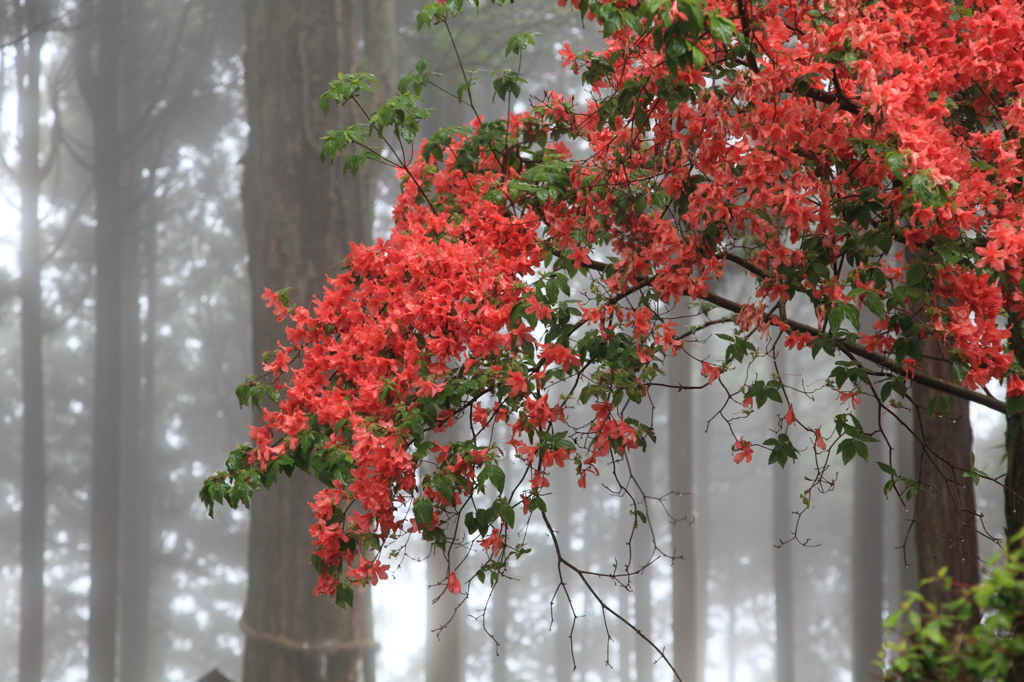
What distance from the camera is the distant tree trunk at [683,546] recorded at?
8.38 m

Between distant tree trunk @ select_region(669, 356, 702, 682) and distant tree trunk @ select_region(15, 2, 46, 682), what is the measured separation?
24.1ft

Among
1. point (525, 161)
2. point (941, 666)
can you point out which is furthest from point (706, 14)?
point (941, 666)

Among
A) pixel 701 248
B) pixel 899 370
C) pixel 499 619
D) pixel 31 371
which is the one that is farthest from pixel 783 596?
pixel 701 248

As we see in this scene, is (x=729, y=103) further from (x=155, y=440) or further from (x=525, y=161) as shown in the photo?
(x=155, y=440)

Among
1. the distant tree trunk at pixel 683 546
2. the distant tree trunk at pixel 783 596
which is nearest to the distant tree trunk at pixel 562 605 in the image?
the distant tree trunk at pixel 783 596

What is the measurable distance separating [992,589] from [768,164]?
1214 mm

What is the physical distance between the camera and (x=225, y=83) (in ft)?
40.3

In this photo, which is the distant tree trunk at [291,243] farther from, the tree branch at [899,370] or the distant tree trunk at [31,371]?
the distant tree trunk at [31,371]

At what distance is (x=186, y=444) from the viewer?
43.2 feet

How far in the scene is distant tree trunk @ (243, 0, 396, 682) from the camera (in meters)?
5.35

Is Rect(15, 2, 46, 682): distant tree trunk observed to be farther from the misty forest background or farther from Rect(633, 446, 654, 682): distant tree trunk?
Rect(633, 446, 654, 682): distant tree trunk

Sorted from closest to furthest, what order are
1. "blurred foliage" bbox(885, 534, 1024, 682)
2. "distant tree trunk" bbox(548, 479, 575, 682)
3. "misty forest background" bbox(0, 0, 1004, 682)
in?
1. "blurred foliage" bbox(885, 534, 1024, 682)
2. "misty forest background" bbox(0, 0, 1004, 682)
3. "distant tree trunk" bbox(548, 479, 575, 682)

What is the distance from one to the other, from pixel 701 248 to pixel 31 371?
400 inches

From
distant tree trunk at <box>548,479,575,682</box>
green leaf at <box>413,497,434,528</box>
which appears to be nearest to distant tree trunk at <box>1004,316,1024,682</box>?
green leaf at <box>413,497,434,528</box>
